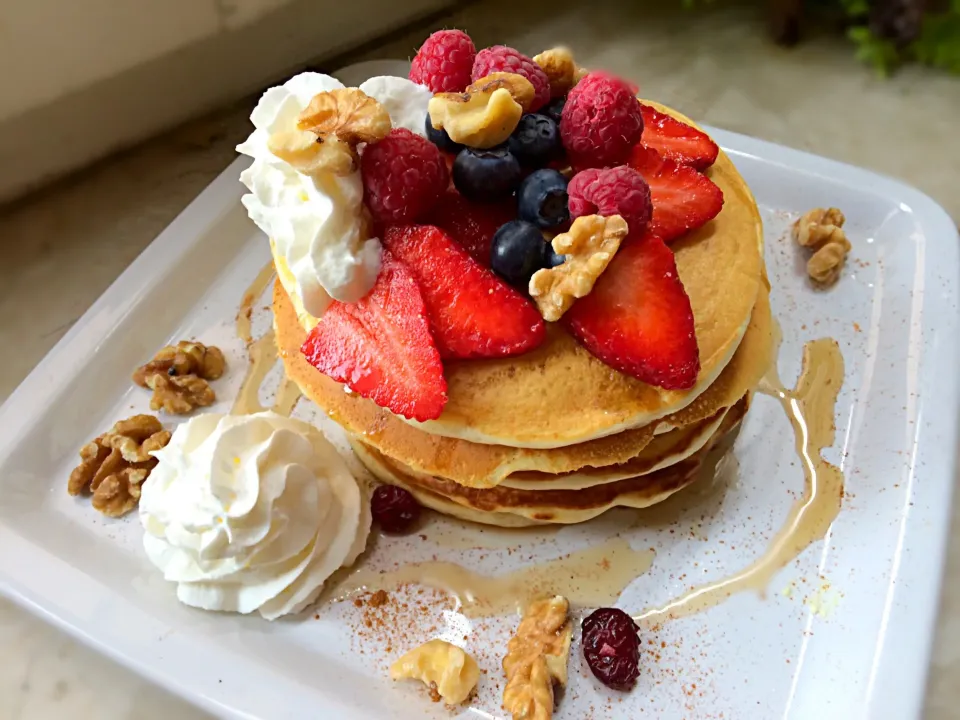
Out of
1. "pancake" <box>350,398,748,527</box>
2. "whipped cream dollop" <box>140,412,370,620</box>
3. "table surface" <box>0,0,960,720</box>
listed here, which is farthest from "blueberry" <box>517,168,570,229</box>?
"table surface" <box>0,0,960,720</box>

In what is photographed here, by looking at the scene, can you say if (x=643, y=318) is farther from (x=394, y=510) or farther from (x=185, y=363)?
(x=185, y=363)

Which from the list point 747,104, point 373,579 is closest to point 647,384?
point 373,579

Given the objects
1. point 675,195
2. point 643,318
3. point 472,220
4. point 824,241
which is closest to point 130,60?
point 472,220

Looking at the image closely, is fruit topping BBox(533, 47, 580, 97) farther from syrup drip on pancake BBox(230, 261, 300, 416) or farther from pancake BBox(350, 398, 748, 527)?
syrup drip on pancake BBox(230, 261, 300, 416)

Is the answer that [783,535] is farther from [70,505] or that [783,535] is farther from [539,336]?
[70,505]

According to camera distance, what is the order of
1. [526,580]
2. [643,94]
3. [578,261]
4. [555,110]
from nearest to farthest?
[578,261] → [555,110] → [526,580] → [643,94]

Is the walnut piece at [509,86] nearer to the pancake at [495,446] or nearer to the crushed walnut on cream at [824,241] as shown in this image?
the pancake at [495,446]

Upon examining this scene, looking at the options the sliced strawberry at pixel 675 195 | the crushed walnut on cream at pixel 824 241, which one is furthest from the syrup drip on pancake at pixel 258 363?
the crushed walnut on cream at pixel 824 241
